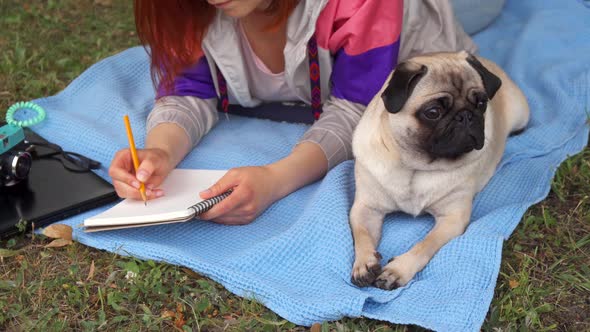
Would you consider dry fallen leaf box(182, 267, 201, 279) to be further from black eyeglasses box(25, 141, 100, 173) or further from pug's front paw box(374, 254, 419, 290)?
black eyeglasses box(25, 141, 100, 173)

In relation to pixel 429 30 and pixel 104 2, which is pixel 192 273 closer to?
pixel 429 30

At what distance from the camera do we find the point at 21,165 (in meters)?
2.53

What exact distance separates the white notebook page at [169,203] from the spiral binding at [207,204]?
0.03 m

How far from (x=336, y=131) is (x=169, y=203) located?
72 cm

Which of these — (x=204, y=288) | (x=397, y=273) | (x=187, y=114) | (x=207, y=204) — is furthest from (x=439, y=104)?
(x=187, y=114)

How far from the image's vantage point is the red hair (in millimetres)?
2617

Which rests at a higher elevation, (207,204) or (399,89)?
(399,89)

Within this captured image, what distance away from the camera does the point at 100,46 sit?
161 inches

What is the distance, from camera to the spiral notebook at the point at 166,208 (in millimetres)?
2238

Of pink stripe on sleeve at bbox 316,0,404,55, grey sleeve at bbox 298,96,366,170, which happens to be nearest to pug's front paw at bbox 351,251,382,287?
grey sleeve at bbox 298,96,366,170

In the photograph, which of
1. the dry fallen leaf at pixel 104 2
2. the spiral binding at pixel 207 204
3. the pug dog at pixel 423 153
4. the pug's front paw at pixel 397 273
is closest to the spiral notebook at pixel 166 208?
the spiral binding at pixel 207 204

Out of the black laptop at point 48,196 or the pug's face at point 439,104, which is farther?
the black laptop at point 48,196

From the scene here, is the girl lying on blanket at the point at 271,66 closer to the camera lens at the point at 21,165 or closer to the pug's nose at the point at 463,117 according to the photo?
the camera lens at the point at 21,165

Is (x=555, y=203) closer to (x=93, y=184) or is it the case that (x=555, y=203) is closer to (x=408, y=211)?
(x=408, y=211)
